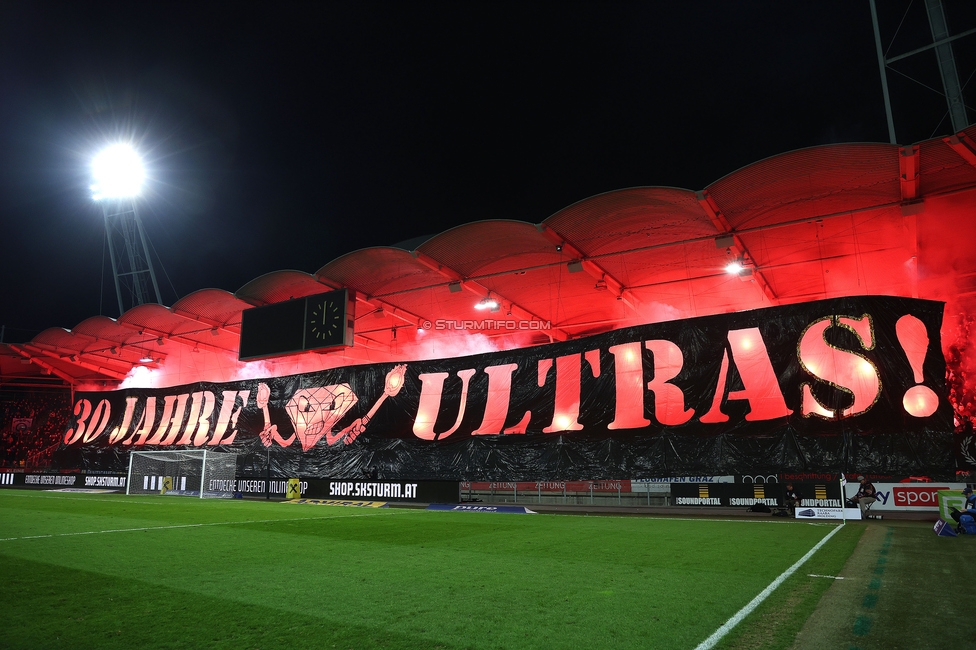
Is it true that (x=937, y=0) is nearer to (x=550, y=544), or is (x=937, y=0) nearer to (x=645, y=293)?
(x=645, y=293)

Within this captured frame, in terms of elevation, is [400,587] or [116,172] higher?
[116,172]

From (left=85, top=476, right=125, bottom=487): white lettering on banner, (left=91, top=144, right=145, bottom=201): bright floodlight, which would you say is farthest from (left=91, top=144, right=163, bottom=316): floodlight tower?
(left=85, top=476, right=125, bottom=487): white lettering on banner

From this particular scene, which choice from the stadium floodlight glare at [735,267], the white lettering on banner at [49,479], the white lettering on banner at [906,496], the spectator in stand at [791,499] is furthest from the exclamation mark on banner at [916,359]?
the white lettering on banner at [49,479]

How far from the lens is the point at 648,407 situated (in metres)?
16.0

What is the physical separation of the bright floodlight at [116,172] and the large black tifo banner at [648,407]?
14379 millimetres

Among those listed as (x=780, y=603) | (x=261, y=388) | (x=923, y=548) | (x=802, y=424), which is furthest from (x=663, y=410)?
(x=261, y=388)

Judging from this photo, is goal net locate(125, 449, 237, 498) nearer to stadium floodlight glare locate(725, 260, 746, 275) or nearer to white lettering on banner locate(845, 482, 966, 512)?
stadium floodlight glare locate(725, 260, 746, 275)

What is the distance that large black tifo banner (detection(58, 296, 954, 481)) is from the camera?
43.8ft

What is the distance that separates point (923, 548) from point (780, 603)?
16.9ft

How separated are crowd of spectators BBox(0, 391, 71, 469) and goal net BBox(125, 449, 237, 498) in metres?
18.6

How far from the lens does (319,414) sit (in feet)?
75.0

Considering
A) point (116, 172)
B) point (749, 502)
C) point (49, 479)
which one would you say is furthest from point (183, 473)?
point (749, 502)

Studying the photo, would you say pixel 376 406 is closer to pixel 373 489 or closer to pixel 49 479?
pixel 373 489

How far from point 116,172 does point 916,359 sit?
34367 millimetres
